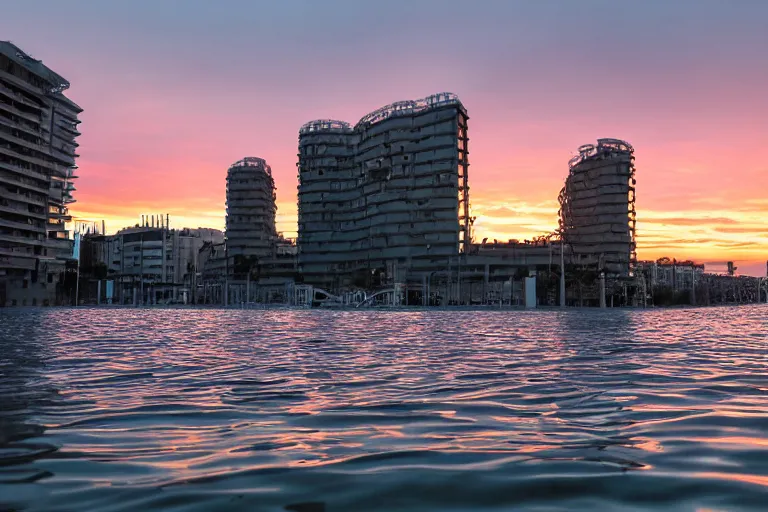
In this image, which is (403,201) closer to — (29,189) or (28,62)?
(29,189)

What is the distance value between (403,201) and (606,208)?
55.1 metres

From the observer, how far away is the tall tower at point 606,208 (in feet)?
598

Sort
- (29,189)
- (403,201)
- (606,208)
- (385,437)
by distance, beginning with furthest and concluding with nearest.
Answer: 1. (606,208)
2. (403,201)
3. (29,189)
4. (385,437)

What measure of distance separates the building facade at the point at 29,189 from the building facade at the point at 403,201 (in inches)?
2430

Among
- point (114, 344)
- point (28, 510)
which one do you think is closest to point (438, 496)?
point (28, 510)

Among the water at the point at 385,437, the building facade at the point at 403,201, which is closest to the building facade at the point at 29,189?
the building facade at the point at 403,201

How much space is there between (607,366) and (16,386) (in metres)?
11.9

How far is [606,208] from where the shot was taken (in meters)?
185

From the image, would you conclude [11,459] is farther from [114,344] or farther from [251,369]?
[114,344]

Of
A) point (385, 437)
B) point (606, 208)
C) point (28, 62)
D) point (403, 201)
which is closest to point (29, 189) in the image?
point (28, 62)

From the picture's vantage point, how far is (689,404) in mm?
10352

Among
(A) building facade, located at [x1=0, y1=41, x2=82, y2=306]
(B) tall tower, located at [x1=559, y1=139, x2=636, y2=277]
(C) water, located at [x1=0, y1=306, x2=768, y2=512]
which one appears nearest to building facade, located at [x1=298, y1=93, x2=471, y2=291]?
(B) tall tower, located at [x1=559, y1=139, x2=636, y2=277]

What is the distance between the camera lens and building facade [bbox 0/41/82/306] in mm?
128625

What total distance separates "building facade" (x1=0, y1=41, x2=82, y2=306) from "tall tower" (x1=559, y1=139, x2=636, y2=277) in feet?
380
